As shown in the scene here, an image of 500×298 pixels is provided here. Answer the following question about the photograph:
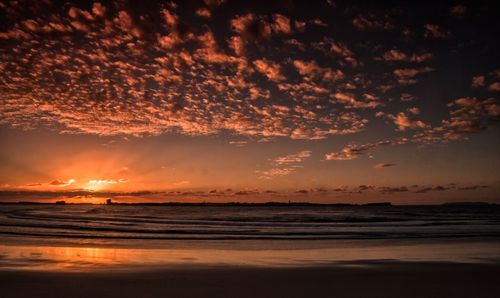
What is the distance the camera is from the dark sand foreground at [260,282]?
29.3 ft

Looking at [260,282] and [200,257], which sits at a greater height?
[260,282]

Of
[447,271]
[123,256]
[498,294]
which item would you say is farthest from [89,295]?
[447,271]

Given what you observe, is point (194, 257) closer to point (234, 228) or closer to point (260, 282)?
point (260, 282)

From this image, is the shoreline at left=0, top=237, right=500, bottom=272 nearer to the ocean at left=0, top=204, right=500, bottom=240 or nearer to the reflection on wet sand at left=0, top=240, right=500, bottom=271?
the reflection on wet sand at left=0, top=240, right=500, bottom=271

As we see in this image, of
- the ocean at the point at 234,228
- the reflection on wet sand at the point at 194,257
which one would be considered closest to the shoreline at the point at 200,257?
the reflection on wet sand at the point at 194,257

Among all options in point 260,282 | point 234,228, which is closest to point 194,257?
point 260,282

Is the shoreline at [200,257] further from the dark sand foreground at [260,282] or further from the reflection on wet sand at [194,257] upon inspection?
the dark sand foreground at [260,282]

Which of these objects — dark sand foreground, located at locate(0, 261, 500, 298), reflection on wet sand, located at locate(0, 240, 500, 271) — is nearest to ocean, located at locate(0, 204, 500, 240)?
reflection on wet sand, located at locate(0, 240, 500, 271)

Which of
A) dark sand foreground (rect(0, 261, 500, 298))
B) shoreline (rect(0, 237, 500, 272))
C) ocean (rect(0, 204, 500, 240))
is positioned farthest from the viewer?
ocean (rect(0, 204, 500, 240))

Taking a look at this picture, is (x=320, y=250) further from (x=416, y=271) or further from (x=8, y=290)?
(x=8, y=290)

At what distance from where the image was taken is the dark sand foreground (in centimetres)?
895

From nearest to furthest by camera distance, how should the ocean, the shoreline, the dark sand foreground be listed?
the dark sand foreground < the shoreline < the ocean

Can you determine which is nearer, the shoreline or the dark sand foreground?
the dark sand foreground

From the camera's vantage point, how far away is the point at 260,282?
1023 centimetres
